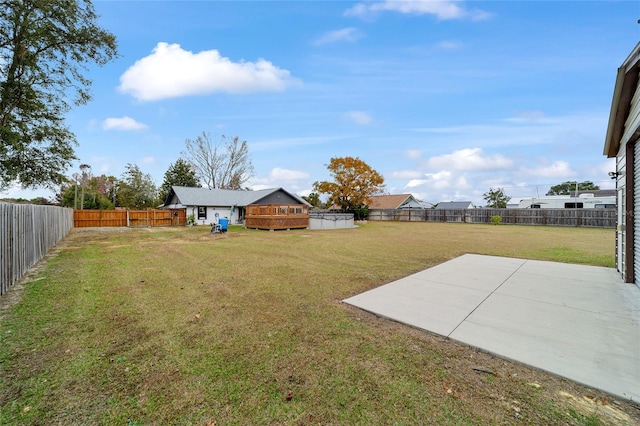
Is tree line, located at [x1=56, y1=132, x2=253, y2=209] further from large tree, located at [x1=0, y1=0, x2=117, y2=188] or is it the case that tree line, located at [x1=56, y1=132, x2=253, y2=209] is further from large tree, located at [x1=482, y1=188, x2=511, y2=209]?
large tree, located at [x1=482, y1=188, x2=511, y2=209]

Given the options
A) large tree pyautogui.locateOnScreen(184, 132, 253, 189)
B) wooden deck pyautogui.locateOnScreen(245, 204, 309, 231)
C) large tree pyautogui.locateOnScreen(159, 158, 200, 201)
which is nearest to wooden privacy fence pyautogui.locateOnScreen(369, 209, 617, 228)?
wooden deck pyautogui.locateOnScreen(245, 204, 309, 231)

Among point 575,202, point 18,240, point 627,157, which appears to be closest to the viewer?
point 627,157

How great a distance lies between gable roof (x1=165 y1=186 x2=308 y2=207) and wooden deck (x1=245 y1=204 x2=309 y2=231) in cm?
363

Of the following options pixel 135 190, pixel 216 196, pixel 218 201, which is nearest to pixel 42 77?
pixel 218 201

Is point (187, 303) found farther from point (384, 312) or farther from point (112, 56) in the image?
point (112, 56)

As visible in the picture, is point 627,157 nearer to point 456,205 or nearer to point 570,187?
point 456,205

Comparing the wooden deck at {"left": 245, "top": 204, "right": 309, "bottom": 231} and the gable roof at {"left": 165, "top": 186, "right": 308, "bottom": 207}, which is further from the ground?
the gable roof at {"left": 165, "top": 186, "right": 308, "bottom": 207}

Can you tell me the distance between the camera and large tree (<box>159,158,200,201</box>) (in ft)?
126

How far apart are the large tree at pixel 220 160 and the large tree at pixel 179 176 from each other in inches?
75.6

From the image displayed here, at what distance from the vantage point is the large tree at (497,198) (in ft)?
148

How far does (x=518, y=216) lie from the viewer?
24.4m

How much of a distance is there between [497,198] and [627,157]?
4759cm

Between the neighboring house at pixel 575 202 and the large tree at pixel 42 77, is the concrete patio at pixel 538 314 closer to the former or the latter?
the large tree at pixel 42 77

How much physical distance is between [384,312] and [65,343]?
13.4 ft
